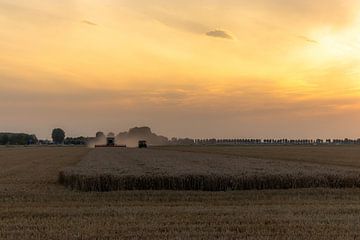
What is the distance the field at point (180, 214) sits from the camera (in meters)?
11.9

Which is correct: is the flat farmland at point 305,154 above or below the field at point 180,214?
above

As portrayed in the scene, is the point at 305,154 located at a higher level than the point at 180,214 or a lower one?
higher

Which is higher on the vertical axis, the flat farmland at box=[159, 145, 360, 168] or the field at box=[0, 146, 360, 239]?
the flat farmland at box=[159, 145, 360, 168]

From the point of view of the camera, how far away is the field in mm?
11852

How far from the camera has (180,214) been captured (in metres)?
14.6

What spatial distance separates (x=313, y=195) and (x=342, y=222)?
7.20 metres

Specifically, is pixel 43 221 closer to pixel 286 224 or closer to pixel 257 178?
pixel 286 224

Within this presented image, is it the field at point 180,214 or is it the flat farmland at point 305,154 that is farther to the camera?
the flat farmland at point 305,154

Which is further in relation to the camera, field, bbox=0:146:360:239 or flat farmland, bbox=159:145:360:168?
flat farmland, bbox=159:145:360:168

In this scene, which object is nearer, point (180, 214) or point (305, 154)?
point (180, 214)

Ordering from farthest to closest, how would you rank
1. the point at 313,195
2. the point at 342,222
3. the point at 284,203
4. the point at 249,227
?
the point at 313,195, the point at 284,203, the point at 342,222, the point at 249,227

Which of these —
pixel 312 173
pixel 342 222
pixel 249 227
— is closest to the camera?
pixel 249 227

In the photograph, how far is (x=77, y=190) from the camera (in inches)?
877

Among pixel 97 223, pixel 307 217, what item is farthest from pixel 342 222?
pixel 97 223
